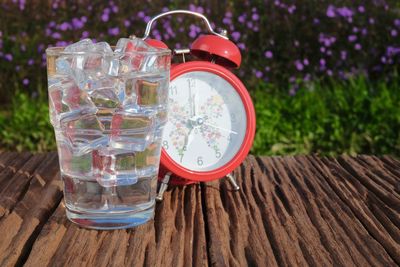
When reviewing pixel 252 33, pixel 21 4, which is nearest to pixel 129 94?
pixel 252 33

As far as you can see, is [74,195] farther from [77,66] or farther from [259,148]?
[259,148]

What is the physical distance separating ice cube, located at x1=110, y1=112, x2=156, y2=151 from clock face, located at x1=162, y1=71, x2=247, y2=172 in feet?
1.13

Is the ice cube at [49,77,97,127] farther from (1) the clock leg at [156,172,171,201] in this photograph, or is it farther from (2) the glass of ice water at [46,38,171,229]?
(1) the clock leg at [156,172,171,201]

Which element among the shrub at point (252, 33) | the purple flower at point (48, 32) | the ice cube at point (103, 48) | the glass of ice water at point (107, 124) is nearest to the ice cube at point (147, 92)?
the glass of ice water at point (107, 124)

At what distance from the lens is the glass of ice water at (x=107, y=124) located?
1.62 meters

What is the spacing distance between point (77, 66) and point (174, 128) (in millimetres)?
492

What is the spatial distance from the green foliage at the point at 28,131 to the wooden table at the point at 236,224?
201 centimetres

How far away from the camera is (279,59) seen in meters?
4.75

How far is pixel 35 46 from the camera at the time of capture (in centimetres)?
460

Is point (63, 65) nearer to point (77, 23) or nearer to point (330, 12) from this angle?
point (77, 23)

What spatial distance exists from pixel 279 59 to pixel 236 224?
3.17 meters

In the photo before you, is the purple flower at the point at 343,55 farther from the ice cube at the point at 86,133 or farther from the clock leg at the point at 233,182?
the ice cube at the point at 86,133

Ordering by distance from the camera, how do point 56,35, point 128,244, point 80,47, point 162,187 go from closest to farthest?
point 128,244
point 80,47
point 162,187
point 56,35

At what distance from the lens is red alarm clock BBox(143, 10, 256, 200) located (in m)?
2.02
